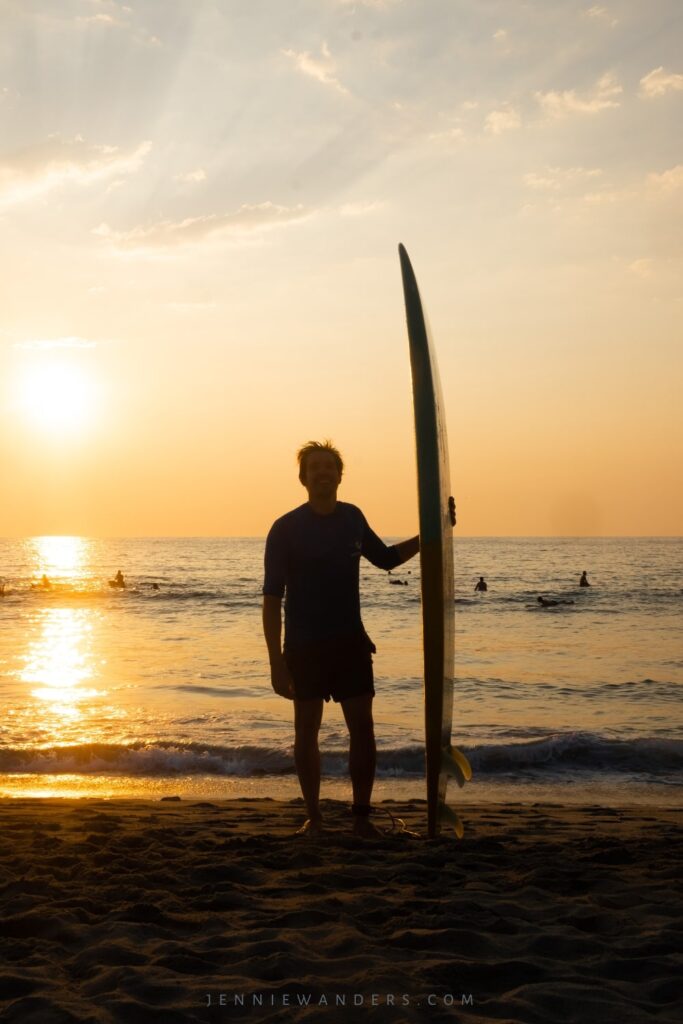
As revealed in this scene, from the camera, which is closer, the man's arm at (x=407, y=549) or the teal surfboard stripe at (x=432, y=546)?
the teal surfboard stripe at (x=432, y=546)

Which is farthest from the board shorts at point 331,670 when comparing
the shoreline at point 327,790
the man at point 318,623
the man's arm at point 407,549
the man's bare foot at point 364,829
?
the shoreline at point 327,790

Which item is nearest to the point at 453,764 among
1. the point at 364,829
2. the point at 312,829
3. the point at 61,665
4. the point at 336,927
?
the point at 364,829

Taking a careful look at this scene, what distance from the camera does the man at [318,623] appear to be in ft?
14.4

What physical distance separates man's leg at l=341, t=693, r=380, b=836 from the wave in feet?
10.2

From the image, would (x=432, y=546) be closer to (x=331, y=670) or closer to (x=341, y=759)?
(x=331, y=670)

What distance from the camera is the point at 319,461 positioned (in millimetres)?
4492

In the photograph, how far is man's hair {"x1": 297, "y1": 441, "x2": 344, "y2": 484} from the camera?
14.9ft

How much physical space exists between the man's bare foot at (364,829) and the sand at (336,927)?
3.8 inches

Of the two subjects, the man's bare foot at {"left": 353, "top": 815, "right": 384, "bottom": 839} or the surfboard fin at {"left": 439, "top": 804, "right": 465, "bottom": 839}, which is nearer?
the surfboard fin at {"left": 439, "top": 804, "right": 465, "bottom": 839}

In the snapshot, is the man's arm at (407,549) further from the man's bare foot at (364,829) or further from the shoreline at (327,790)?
the shoreline at (327,790)

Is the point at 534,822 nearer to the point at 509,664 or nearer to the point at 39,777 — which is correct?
the point at 39,777

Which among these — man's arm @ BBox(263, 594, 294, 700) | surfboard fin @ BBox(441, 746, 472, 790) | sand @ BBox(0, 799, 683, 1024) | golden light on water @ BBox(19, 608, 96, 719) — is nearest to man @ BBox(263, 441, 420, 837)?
man's arm @ BBox(263, 594, 294, 700)

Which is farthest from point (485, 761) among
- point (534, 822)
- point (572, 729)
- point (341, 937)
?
point (341, 937)

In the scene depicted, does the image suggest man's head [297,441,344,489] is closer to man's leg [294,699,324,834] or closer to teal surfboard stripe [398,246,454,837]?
teal surfboard stripe [398,246,454,837]
